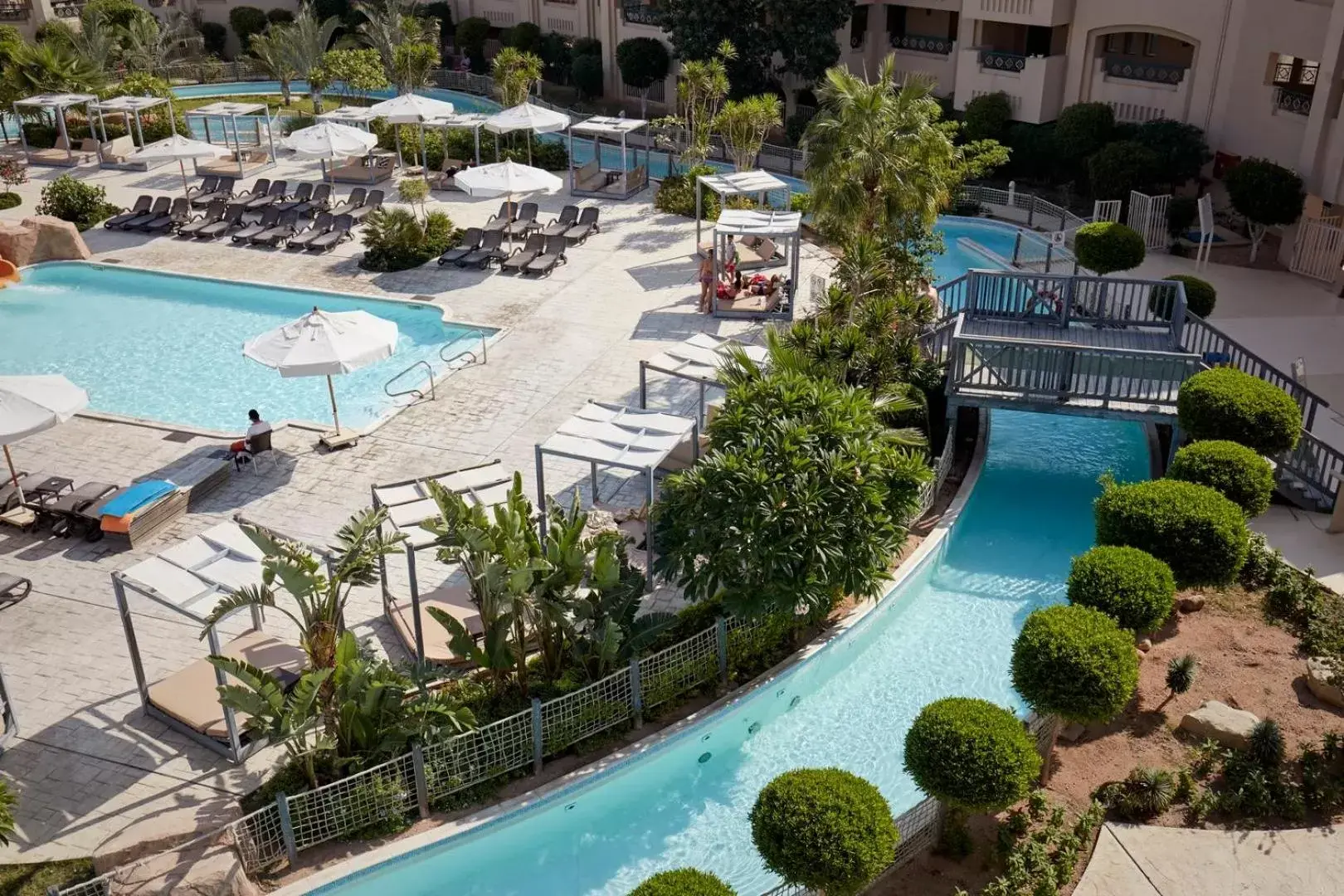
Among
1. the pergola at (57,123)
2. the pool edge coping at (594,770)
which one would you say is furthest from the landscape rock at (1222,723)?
the pergola at (57,123)

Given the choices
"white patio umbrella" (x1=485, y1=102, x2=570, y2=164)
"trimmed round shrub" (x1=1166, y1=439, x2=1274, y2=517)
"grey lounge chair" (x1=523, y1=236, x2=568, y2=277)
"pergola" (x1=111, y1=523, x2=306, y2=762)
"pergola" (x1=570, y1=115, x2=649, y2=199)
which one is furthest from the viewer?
"pergola" (x1=570, y1=115, x2=649, y2=199)

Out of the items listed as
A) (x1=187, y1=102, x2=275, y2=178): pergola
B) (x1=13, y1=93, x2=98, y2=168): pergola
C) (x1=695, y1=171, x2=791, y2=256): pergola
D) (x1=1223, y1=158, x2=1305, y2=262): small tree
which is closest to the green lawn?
(x1=695, y1=171, x2=791, y2=256): pergola

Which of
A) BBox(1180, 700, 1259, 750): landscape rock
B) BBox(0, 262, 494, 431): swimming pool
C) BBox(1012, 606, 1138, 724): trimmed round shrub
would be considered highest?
BBox(1012, 606, 1138, 724): trimmed round shrub

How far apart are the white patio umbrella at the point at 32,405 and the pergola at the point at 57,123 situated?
21.1m

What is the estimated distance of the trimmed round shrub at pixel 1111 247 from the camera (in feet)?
76.2

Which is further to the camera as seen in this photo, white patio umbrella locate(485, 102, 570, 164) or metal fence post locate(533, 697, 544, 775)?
white patio umbrella locate(485, 102, 570, 164)

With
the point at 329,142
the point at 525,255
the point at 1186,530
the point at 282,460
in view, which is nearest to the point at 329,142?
the point at 329,142

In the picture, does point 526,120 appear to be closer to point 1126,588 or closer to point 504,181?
point 504,181

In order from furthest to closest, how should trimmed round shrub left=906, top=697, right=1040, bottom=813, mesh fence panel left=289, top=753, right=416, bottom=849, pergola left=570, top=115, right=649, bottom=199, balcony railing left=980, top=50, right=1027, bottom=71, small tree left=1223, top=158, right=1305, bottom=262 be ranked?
balcony railing left=980, top=50, right=1027, bottom=71, pergola left=570, top=115, right=649, bottom=199, small tree left=1223, top=158, right=1305, bottom=262, mesh fence panel left=289, top=753, right=416, bottom=849, trimmed round shrub left=906, top=697, right=1040, bottom=813

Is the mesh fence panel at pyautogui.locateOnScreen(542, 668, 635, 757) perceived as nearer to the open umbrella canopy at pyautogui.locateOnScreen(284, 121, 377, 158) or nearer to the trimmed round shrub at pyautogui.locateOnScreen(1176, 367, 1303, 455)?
the trimmed round shrub at pyautogui.locateOnScreen(1176, 367, 1303, 455)

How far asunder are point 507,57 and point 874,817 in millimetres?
30784

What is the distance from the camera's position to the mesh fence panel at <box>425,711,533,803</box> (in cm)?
1240

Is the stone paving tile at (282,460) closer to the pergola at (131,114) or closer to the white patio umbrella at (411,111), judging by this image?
the white patio umbrella at (411,111)

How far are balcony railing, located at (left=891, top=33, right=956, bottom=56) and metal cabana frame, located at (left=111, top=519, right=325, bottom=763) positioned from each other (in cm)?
3198
